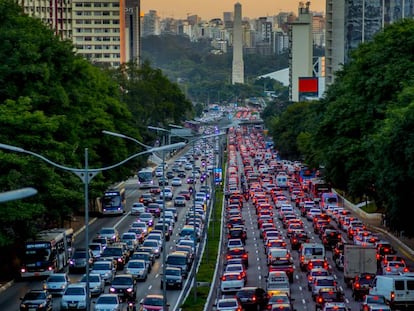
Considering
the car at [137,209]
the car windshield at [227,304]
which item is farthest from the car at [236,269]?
the car at [137,209]

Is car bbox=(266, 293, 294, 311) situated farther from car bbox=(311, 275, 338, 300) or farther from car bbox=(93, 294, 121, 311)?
car bbox=(93, 294, 121, 311)

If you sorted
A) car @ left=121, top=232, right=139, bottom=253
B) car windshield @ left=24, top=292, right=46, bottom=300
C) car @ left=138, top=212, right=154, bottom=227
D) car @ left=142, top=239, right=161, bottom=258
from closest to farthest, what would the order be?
car windshield @ left=24, top=292, right=46, bottom=300, car @ left=142, top=239, right=161, bottom=258, car @ left=121, top=232, right=139, bottom=253, car @ left=138, top=212, right=154, bottom=227

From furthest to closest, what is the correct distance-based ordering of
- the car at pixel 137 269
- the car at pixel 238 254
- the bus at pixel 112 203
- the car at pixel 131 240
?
the bus at pixel 112 203, the car at pixel 131 240, the car at pixel 238 254, the car at pixel 137 269

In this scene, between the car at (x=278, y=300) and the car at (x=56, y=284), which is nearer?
the car at (x=278, y=300)

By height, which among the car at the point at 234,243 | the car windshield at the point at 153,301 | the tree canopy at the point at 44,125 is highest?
the tree canopy at the point at 44,125

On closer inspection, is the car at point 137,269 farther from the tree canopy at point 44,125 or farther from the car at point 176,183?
the car at point 176,183

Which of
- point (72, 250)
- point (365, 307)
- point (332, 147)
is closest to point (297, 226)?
point (332, 147)

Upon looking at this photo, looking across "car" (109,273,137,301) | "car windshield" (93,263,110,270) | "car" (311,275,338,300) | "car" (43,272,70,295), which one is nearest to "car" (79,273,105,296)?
"car" (109,273,137,301)

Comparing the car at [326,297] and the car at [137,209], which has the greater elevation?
the car at [326,297]
